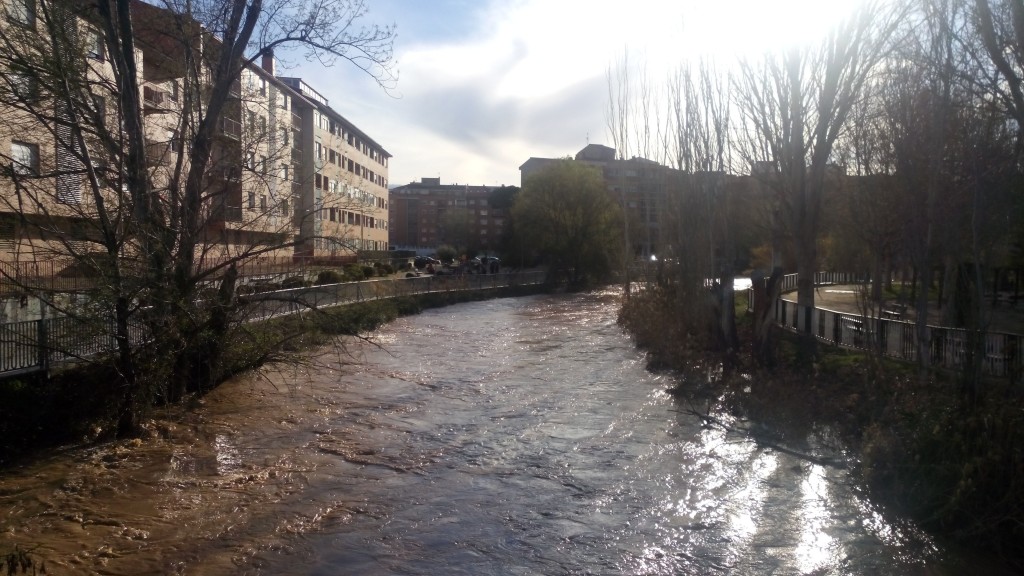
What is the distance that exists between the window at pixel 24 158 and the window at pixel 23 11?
137 cm

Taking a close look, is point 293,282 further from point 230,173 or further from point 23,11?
point 23,11

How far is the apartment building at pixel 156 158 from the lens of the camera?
8781mm

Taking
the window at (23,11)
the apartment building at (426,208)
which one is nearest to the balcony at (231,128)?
the window at (23,11)

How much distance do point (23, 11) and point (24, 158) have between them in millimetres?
1739

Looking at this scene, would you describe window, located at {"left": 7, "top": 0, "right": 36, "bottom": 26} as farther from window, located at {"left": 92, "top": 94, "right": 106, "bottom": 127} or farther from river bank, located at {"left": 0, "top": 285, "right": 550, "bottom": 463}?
river bank, located at {"left": 0, "top": 285, "right": 550, "bottom": 463}

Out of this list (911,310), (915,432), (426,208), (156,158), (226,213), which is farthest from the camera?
(426,208)

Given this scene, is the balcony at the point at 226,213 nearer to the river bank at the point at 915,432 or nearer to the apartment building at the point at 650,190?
the river bank at the point at 915,432

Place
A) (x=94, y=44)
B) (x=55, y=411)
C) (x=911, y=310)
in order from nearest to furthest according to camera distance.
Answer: (x=55, y=411) < (x=94, y=44) < (x=911, y=310)

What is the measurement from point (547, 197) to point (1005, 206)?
38.2 meters

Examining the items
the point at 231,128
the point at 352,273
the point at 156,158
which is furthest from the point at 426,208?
the point at 156,158

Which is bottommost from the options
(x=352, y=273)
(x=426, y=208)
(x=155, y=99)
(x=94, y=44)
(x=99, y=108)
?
(x=352, y=273)

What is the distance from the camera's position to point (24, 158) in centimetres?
915

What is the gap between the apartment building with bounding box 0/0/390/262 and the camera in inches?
346

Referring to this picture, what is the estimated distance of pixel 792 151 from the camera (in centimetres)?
1655
